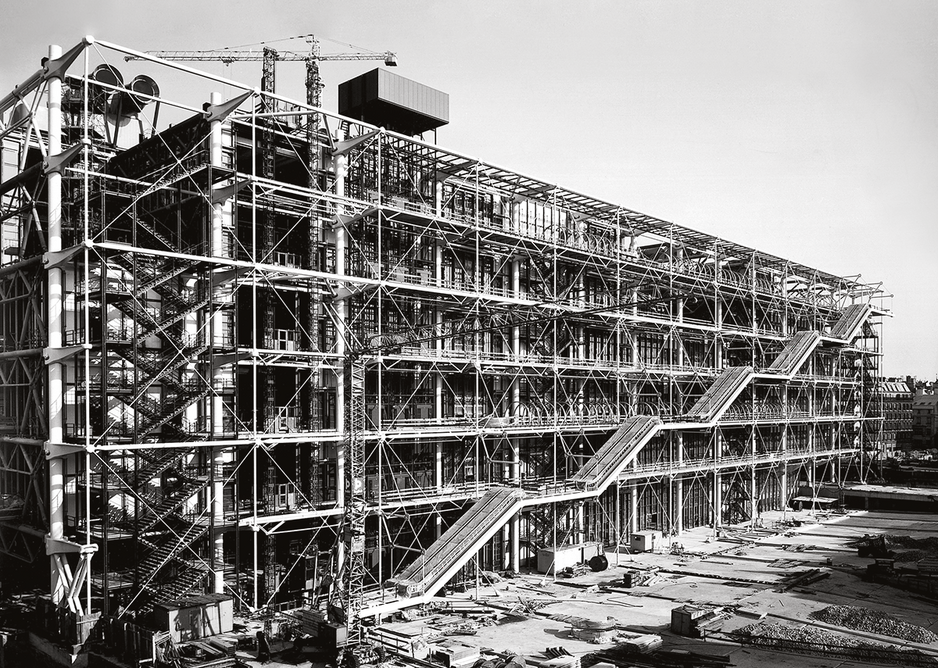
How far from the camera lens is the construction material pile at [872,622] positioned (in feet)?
89.2

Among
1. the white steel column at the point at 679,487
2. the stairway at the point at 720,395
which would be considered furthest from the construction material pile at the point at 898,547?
the stairway at the point at 720,395

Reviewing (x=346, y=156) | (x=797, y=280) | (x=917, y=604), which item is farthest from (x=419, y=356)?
(x=797, y=280)

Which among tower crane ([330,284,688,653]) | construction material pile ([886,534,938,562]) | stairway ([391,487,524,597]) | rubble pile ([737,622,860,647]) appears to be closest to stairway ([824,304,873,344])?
construction material pile ([886,534,938,562])

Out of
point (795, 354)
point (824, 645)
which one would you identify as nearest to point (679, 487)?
point (795, 354)

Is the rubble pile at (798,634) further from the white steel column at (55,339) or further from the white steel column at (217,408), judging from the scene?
the white steel column at (55,339)

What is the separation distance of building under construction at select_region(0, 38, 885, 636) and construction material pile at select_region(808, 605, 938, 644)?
11.4m

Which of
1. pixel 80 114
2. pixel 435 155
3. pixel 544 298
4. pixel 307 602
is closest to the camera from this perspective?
pixel 307 602

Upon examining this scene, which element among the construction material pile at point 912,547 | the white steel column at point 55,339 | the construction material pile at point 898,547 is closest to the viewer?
the white steel column at point 55,339

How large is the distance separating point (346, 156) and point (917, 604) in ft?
90.8

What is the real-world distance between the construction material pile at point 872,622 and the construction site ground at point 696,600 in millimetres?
436

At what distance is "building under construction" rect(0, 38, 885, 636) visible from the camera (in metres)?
27.7

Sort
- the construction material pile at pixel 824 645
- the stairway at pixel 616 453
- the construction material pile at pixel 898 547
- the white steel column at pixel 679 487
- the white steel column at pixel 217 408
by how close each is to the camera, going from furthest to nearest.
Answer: the white steel column at pixel 679 487 → the construction material pile at pixel 898 547 → the stairway at pixel 616 453 → the white steel column at pixel 217 408 → the construction material pile at pixel 824 645

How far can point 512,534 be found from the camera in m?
37.5

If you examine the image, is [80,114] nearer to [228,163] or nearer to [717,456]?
[228,163]
